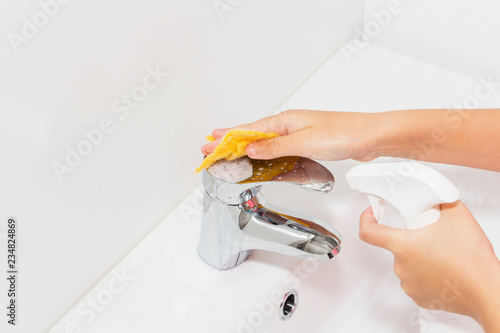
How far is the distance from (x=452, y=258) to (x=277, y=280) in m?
0.18

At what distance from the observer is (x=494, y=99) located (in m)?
0.78

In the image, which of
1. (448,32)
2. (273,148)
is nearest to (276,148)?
(273,148)

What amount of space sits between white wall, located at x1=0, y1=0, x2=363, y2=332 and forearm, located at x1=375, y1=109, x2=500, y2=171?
19 centimetres

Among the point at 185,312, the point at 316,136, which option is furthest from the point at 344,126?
the point at 185,312

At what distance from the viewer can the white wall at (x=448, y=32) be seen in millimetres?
792

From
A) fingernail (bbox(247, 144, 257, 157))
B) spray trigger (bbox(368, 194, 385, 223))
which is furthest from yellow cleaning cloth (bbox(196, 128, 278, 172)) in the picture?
spray trigger (bbox(368, 194, 385, 223))

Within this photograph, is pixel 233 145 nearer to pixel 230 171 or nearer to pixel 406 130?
pixel 230 171

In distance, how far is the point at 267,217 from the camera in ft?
1.77

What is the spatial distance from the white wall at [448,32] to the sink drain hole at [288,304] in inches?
17.6

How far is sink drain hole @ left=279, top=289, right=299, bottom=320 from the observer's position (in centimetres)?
58

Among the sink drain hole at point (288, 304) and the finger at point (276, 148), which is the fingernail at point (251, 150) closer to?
the finger at point (276, 148)

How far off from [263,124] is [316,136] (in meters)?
0.05

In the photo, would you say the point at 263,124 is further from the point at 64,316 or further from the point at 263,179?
the point at 64,316

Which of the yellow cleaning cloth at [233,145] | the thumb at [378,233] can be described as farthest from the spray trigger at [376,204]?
the yellow cleaning cloth at [233,145]
